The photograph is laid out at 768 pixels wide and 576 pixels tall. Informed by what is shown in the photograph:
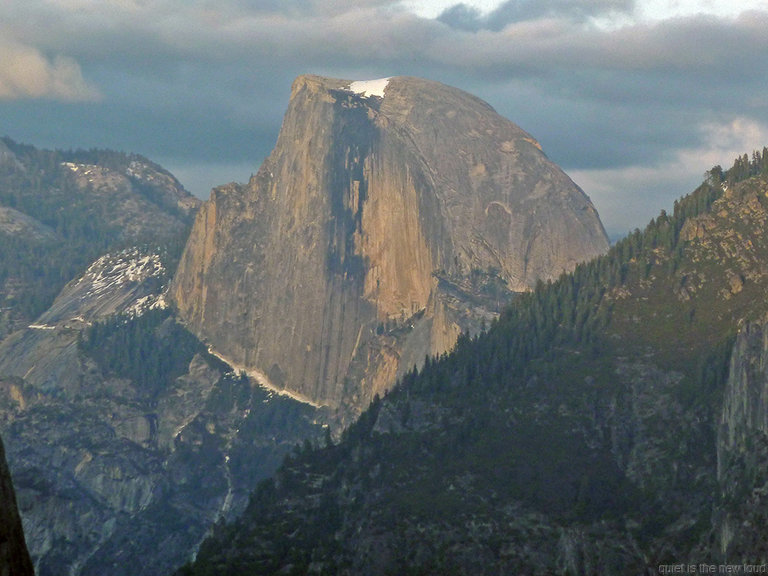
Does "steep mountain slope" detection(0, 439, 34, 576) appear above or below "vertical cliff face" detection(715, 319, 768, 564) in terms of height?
below

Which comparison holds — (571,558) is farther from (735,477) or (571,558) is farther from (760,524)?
(760,524)

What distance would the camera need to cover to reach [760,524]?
517ft

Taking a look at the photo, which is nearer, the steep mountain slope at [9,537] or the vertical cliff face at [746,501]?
the steep mountain slope at [9,537]

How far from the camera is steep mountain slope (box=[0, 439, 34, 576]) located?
53.5 m

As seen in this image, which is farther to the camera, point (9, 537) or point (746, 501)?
point (746, 501)

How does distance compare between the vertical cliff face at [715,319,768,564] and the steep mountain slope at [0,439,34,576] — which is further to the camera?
the vertical cliff face at [715,319,768,564]

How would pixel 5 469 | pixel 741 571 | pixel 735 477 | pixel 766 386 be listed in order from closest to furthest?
1. pixel 5 469
2. pixel 741 571
3. pixel 735 477
4. pixel 766 386

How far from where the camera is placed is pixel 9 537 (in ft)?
177

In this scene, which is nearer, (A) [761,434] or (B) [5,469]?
(B) [5,469]

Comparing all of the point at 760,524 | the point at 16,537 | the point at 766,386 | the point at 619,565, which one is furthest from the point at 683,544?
the point at 16,537

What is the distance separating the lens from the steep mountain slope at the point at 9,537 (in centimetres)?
5350

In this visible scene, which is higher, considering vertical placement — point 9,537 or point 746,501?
point 746,501

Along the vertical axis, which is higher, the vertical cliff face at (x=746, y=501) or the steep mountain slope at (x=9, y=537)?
the vertical cliff face at (x=746, y=501)

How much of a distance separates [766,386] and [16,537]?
157 meters
